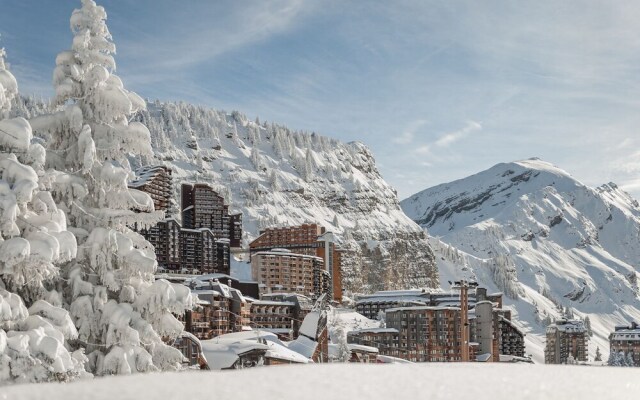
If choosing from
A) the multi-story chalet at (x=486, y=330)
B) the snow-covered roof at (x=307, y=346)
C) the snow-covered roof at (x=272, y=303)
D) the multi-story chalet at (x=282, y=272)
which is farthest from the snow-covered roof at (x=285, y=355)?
the multi-story chalet at (x=282, y=272)

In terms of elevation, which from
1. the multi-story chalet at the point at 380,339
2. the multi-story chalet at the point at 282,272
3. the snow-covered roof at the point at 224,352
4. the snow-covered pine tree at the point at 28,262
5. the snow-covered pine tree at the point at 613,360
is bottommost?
the snow-covered pine tree at the point at 613,360

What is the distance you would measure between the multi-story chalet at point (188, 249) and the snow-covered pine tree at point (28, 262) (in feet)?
494

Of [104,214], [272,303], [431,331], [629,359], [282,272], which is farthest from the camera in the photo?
[629,359]

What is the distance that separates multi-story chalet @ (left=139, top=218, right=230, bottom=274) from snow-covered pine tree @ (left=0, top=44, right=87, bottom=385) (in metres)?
151

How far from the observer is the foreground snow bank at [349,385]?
5.75 m

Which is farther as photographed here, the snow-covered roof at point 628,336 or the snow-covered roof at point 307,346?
the snow-covered roof at point 628,336

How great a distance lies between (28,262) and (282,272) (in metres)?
167

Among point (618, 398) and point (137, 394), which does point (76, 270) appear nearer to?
point (137, 394)

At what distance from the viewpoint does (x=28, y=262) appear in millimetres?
13234

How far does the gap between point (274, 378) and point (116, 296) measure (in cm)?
1052

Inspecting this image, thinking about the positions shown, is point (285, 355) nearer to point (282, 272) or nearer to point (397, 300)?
point (282, 272)

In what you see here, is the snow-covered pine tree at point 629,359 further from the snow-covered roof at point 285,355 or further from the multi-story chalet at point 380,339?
the snow-covered roof at point 285,355

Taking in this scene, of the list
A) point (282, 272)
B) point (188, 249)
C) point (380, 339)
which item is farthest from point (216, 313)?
point (282, 272)

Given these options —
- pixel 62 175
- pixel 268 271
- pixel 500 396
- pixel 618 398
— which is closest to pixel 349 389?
pixel 500 396
